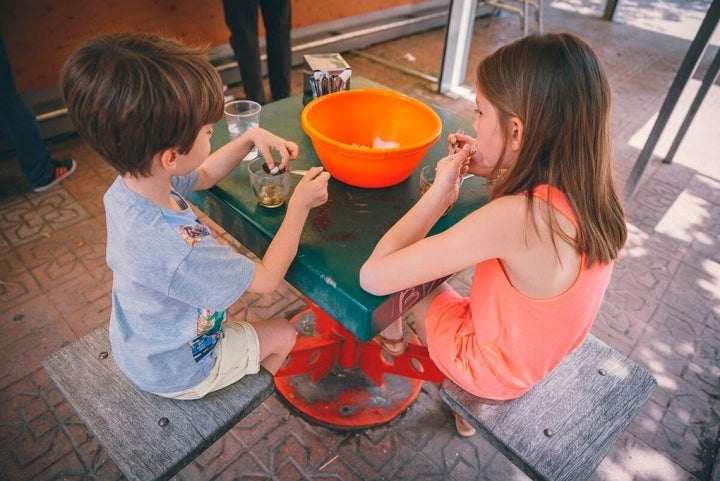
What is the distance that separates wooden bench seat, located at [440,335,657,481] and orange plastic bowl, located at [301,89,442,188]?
2.42 ft

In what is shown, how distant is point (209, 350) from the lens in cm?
142

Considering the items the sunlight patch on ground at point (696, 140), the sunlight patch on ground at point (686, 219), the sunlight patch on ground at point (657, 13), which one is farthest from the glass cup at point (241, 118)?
the sunlight patch on ground at point (657, 13)

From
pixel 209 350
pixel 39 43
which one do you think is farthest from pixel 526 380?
pixel 39 43

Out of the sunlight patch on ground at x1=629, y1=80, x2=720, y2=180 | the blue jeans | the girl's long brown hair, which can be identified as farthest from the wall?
the sunlight patch on ground at x1=629, y1=80, x2=720, y2=180

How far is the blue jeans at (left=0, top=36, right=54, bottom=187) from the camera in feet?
9.59

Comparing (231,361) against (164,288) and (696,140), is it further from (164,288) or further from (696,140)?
(696,140)

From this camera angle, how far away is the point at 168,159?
1205 mm

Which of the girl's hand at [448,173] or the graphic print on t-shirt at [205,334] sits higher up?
the girl's hand at [448,173]

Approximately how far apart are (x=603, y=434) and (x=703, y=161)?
4.05m

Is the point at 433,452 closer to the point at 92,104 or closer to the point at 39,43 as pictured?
the point at 92,104

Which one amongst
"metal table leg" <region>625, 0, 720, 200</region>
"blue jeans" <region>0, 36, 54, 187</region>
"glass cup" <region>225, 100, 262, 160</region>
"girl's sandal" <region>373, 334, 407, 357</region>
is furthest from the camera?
"blue jeans" <region>0, 36, 54, 187</region>

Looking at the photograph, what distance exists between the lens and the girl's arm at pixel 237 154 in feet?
5.05

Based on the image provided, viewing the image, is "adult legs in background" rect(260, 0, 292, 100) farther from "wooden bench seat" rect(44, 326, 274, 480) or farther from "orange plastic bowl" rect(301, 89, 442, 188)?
"wooden bench seat" rect(44, 326, 274, 480)

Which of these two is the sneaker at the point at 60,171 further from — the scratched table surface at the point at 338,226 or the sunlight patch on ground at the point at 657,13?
the sunlight patch on ground at the point at 657,13
